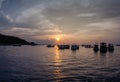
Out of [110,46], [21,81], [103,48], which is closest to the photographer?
[21,81]

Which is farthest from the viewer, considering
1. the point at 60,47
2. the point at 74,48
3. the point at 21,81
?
the point at 60,47

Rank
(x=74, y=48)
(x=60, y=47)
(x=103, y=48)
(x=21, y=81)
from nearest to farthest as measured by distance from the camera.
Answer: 1. (x=21, y=81)
2. (x=103, y=48)
3. (x=74, y=48)
4. (x=60, y=47)

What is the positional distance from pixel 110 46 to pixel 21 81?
350 ft

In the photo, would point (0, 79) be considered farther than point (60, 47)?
No

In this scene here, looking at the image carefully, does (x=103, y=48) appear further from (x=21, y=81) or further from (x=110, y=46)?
(x=21, y=81)

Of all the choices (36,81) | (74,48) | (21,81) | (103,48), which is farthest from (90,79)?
(74,48)

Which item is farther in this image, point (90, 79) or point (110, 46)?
point (110, 46)

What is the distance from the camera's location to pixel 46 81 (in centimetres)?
2847

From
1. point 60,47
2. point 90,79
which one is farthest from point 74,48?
point 90,79

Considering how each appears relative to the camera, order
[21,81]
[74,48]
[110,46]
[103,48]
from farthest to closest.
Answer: [74,48], [110,46], [103,48], [21,81]

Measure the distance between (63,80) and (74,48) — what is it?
115 meters

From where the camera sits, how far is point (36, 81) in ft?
92.8

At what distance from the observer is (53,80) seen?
2958 centimetres

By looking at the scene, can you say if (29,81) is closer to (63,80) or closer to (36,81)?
(36,81)
